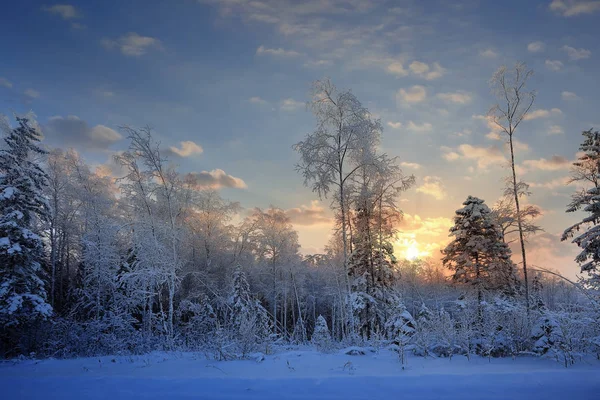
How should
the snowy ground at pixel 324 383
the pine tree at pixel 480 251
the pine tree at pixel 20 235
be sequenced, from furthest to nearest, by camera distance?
the pine tree at pixel 480 251 < the pine tree at pixel 20 235 < the snowy ground at pixel 324 383

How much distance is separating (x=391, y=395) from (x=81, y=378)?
15.7 feet

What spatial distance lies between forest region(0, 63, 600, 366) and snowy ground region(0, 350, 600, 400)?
3.53 ft

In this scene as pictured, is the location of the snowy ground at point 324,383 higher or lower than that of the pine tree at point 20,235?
lower

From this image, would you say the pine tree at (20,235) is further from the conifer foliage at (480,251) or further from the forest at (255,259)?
the conifer foliage at (480,251)

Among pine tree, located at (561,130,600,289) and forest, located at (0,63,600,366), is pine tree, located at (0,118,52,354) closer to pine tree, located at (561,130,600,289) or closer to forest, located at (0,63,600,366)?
forest, located at (0,63,600,366)

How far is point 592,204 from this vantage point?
59.3 feet

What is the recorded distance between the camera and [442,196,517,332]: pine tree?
2362 cm

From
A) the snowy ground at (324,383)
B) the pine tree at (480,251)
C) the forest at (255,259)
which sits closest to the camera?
the snowy ground at (324,383)

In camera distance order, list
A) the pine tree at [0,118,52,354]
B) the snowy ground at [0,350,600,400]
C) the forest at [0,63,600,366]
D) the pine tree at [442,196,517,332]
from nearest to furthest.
A: 1. the snowy ground at [0,350,600,400]
2. the forest at [0,63,600,366]
3. the pine tree at [0,118,52,354]
4. the pine tree at [442,196,517,332]

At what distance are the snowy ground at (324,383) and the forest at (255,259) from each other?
108cm

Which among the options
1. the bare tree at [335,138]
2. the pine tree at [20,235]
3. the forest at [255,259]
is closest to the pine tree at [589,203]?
the forest at [255,259]

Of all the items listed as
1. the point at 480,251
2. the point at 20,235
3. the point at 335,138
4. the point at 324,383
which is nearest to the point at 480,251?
the point at 480,251

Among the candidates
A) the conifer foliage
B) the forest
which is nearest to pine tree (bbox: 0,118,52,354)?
the forest

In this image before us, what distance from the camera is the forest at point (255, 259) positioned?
7.33 m
